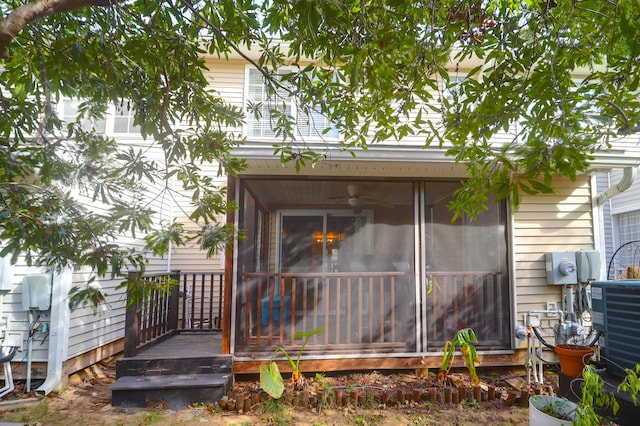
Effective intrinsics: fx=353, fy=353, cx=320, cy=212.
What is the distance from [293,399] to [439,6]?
395 cm

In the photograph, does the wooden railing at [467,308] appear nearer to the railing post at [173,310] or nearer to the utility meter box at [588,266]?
the utility meter box at [588,266]

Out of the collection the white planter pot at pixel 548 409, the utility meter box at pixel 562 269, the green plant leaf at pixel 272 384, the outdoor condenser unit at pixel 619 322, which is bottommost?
the green plant leaf at pixel 272 384

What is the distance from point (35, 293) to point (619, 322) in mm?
6243

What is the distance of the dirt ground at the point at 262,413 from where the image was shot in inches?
138

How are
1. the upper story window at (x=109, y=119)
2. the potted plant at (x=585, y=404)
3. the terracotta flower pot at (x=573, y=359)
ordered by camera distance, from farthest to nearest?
the upper story window at (x=109, y=119) < the terracotta flower pot at (x=573, y=359) < the potted plant at (x=585, y=404)

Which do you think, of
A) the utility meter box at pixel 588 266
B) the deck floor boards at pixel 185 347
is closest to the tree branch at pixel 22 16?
the deck floor boards at pixel 185 347

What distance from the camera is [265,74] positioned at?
8.25ft

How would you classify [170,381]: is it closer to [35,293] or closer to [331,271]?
[35,293]

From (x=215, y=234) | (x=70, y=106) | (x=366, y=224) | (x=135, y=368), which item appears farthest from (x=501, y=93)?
(x=70, y=106)

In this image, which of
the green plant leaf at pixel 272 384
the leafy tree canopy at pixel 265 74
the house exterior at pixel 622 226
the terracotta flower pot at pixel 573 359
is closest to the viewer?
the leafy tree canopy at pixel 265 74

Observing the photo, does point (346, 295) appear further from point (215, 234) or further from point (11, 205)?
point (11, 205)

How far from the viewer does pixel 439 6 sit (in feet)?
8.34

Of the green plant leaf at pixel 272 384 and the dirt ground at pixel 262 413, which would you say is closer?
the dirt ground at pixel 262 413

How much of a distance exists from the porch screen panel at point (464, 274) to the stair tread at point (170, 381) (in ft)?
8.88
